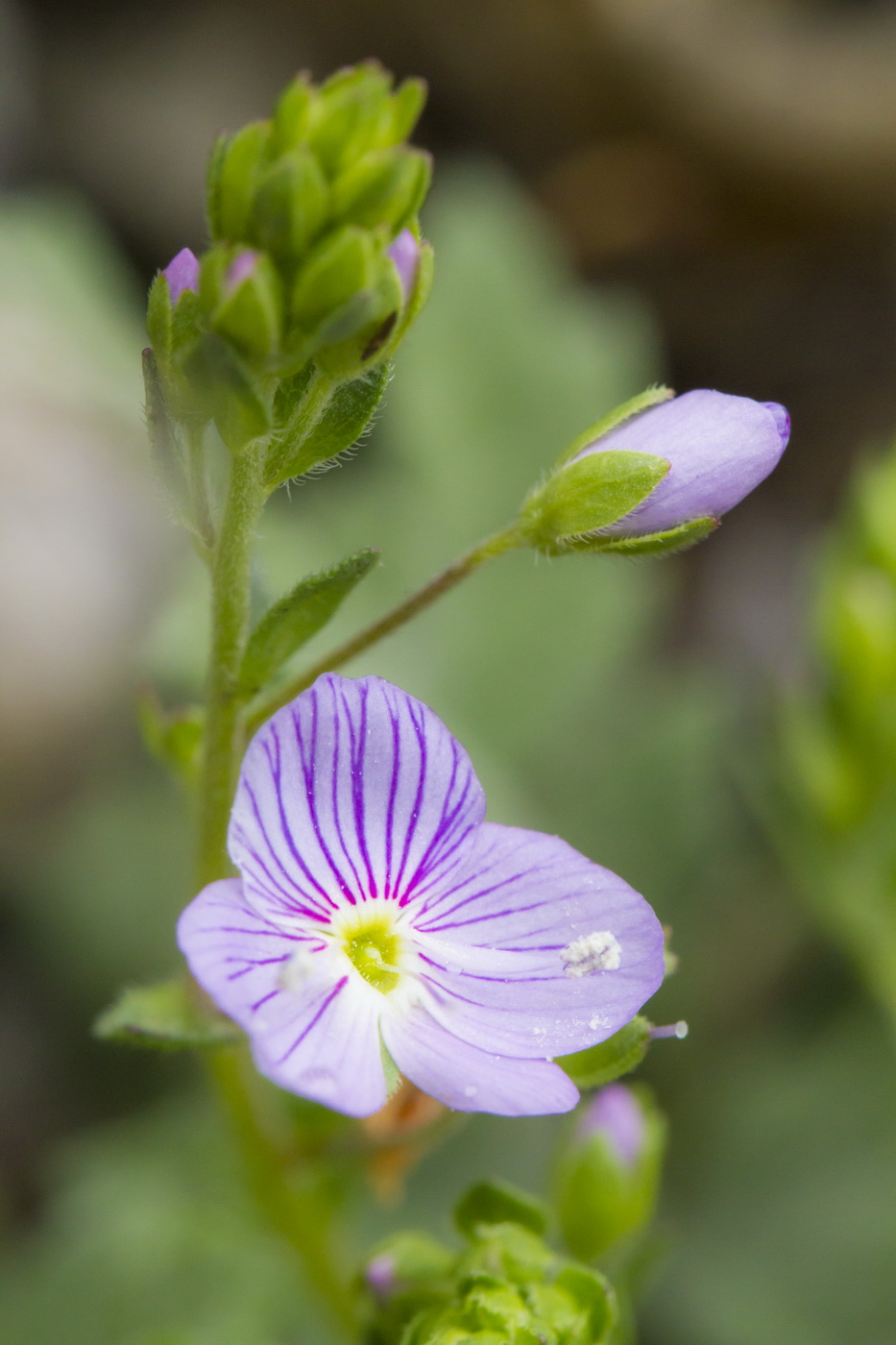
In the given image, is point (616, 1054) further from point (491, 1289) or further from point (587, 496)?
point (587, 496)

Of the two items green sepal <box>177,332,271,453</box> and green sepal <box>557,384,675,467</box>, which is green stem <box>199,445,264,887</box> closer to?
green sepal <box>177,332,271,453</box>

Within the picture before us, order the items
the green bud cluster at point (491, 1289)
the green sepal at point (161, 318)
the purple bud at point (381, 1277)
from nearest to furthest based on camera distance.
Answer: the green sepal at point (161, 318) → the green bud cluster at point (491, 1289) → the purple bud at point (381, 1277)

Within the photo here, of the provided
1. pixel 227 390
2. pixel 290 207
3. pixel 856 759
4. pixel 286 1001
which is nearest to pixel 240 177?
pixel 290 207

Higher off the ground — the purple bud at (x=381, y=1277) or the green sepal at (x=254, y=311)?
the green sepal at (x=254, y=311)

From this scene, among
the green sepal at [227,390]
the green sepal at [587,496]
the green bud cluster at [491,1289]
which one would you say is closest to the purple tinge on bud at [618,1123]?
the green bud cluster at [491,1289]

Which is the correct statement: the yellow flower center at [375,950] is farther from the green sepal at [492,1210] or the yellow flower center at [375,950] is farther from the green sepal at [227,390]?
the green sepal at [227,390]
